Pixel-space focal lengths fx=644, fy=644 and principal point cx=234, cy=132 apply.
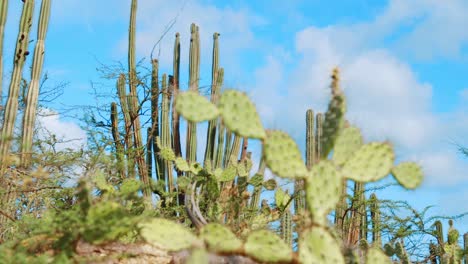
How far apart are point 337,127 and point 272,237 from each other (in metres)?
0.61

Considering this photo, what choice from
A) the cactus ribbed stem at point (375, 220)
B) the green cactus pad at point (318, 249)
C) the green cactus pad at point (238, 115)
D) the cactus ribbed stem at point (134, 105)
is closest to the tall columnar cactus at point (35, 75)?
the cactus ribbed stem at point (134, 105)

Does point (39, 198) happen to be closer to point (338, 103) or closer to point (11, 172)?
point (11, 172)

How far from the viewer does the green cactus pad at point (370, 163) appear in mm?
3115

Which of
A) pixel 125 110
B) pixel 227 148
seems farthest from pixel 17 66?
pixel 227 148

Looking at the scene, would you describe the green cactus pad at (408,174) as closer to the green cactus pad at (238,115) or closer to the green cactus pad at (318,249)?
the green cactus pad at (318,249)

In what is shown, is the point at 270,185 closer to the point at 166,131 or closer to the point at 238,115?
the point at 238,115

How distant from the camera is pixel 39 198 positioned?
24.6 feet

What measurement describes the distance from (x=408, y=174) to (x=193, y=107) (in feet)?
3.81

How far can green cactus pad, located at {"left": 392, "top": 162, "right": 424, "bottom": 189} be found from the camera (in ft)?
10.8

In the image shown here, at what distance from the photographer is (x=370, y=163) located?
3141mm

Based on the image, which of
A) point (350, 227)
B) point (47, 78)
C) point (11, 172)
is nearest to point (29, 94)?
point (11, 172)

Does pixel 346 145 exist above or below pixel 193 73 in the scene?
below

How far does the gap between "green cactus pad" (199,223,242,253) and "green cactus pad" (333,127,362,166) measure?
2.16 ft

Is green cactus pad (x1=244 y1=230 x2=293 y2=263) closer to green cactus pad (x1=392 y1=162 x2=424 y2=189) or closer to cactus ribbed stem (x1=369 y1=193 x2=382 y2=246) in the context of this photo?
green cactus pad (x1=392 y1=162 x2=424 y2=189)
